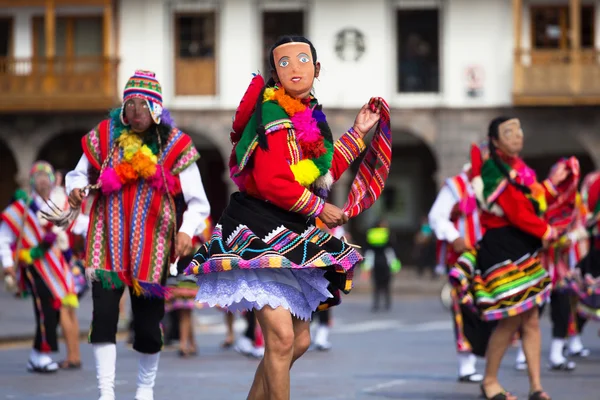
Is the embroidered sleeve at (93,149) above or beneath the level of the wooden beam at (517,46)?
beneath

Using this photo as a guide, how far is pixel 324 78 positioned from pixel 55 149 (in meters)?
9.10

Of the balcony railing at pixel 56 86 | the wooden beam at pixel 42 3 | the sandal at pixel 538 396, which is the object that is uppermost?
the wooden beam at pixel 42 3

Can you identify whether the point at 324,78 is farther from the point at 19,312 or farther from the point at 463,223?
the point at 463,223

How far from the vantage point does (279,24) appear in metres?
37.2

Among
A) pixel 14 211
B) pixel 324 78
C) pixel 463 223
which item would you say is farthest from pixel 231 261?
pixel 324 78

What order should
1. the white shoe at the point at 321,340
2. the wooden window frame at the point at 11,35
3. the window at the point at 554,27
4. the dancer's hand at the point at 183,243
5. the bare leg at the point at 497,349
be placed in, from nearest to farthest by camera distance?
1. the dancer's hand at the point at 183,243
2. the bare leg at the point at 497,349
3. the white shoe at the point at 321,340
4. the window at the point at 554,27
5. the wooden window frame at the point at 11,35

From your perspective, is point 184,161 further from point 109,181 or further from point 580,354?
point 580,354

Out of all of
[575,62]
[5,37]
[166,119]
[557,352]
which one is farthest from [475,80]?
[166,119]

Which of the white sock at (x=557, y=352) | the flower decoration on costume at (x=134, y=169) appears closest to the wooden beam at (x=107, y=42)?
the white sock at (x=557, y=352)

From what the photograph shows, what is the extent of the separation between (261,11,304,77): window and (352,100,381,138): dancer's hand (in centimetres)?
2990

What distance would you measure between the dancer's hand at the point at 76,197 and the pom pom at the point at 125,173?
0.84 ft

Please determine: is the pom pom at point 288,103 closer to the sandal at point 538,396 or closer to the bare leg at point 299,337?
the bare leg at point 299,337

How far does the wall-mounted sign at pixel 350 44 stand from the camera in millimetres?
36281

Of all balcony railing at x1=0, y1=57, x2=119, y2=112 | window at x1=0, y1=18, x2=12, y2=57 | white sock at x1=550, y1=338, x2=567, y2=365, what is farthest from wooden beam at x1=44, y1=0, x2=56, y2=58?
white sock at x1=550, y1=338, x2=567, y2=365
